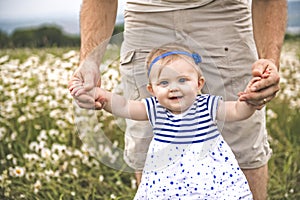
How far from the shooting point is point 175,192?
2.16 m

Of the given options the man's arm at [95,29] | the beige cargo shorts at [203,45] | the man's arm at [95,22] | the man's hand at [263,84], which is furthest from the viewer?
the beige cargo shorts at [203,45]

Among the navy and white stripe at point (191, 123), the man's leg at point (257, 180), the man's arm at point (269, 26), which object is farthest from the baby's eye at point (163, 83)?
the man's leg at point (257, 180)

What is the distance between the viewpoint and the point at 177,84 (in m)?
2.13

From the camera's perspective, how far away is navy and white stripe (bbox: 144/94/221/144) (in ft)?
7.24

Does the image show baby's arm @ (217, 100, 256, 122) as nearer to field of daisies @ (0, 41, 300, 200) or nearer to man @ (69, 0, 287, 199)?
man @ (69, 0, 287, 199)

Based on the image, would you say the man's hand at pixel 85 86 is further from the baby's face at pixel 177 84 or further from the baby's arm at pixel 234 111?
the baby's arm at pixel 234 111

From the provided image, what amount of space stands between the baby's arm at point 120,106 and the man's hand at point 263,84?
38 centimetres

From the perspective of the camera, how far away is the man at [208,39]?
2.50m

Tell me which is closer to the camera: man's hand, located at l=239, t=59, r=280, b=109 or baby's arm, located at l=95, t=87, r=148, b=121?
man's hand, located at l=239, t=59, r=280, b=109

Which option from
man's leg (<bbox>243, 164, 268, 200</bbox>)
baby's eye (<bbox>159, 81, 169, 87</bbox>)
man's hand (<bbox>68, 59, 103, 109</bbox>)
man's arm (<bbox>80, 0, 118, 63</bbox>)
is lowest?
man's leg (<bbox>243, 164, 268, 200</bbox>)

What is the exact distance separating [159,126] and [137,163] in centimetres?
45

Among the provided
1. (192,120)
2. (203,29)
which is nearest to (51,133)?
(203,29)

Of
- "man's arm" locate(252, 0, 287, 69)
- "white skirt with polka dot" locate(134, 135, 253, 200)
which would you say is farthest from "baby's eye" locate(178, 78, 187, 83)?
"man's arm" locate(252, 0, 287, 69)

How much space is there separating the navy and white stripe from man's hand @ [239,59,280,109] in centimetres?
17
